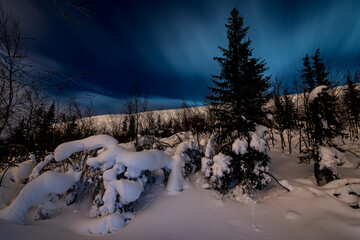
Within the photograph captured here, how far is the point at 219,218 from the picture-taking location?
3.17m

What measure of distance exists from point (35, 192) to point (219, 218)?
4.47 meters

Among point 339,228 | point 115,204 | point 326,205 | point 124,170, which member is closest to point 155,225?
point 115,204

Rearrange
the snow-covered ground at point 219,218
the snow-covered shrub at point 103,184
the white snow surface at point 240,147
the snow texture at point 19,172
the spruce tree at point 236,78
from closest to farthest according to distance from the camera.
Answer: the snow-covered ground at point 219,218 → the snow-covered shrub at point 103,184 → the white snow surface at point 240,147 → the snow texture at point 19,172 → the spruce tree at point 236,78

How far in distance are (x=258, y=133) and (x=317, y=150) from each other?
2.59 m

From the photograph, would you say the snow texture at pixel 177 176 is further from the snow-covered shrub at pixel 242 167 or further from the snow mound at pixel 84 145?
the snow mound at pixel 84 145

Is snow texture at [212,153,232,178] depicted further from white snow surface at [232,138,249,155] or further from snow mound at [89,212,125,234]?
snow mound at [89,212,125,234]

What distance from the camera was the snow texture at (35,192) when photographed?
2.79 meters

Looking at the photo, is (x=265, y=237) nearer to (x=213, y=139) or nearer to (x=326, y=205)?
(x=326, y=205)

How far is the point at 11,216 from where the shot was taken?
2734 mm

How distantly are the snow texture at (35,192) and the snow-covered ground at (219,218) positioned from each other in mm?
363

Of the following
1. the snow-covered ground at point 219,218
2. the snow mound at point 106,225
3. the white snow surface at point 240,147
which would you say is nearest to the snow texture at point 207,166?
the snow-covered ground at point 219,218

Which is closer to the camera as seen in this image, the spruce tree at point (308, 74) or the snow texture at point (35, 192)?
the snow texture at point (35, 192)

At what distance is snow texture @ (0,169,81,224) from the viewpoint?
9.16 ft

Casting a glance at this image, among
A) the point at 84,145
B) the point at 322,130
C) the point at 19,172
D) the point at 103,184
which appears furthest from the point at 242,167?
the point at 19,172
